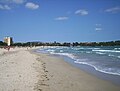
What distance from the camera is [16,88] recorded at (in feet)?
28.4

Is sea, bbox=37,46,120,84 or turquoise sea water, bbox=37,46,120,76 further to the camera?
turquoise sea water, bbox=37,46,120,76

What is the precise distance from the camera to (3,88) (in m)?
8.60

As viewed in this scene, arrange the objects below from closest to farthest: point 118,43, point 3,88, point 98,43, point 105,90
Result: point 3,88 < point 105,90 < point 118,43 < point 98,43

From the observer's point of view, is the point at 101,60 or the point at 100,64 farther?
the point at 101,60

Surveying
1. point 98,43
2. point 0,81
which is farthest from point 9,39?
point 0,81

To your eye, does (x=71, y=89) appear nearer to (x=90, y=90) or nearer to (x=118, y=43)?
(x=90, y=90)

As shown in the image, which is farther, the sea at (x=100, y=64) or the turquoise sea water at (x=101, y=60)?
the turquoise sea water at (x=101, y=60)

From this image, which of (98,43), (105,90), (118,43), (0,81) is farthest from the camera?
(98,43)

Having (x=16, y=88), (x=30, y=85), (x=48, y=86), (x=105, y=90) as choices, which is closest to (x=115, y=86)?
(x=105, y=90)

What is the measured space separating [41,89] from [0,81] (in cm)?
230

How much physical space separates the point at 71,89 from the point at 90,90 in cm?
85

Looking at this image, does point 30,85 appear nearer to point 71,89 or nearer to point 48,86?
point 48,86

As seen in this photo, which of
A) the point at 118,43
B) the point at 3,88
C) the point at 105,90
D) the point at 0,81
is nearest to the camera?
the point at 3,88

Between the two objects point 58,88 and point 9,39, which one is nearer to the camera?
point 58,88
